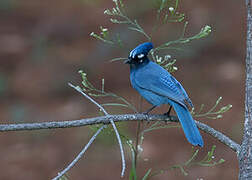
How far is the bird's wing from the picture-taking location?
404cm

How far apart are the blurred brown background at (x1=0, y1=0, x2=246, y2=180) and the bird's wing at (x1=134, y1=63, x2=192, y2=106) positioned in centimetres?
277

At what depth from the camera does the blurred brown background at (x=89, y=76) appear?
24.0 feet

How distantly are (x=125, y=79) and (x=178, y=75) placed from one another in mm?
854

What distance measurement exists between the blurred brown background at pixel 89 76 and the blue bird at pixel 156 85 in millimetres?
2741

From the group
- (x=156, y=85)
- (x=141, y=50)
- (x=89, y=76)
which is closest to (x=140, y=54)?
(x=141, y=50)

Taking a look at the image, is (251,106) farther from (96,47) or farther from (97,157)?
(96,47)

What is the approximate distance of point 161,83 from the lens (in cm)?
423

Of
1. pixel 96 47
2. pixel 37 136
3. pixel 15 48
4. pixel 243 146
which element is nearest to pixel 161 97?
pixel 243 146

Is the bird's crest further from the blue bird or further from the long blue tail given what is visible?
the long blue tail

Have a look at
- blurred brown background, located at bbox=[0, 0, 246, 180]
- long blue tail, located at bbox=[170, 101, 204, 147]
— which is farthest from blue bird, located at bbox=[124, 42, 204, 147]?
blurred brown background, located at bbox=[0, 0, 246, 180]

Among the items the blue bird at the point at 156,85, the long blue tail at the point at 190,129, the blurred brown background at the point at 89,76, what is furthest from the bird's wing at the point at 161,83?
the blurred brown background at the point at 89,76

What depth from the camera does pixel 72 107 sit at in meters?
8.43

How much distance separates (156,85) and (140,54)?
281 millimetres

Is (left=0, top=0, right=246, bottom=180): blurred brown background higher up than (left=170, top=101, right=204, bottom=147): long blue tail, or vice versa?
(left=170, top=101, right=204, bottom=147): long blue tail
